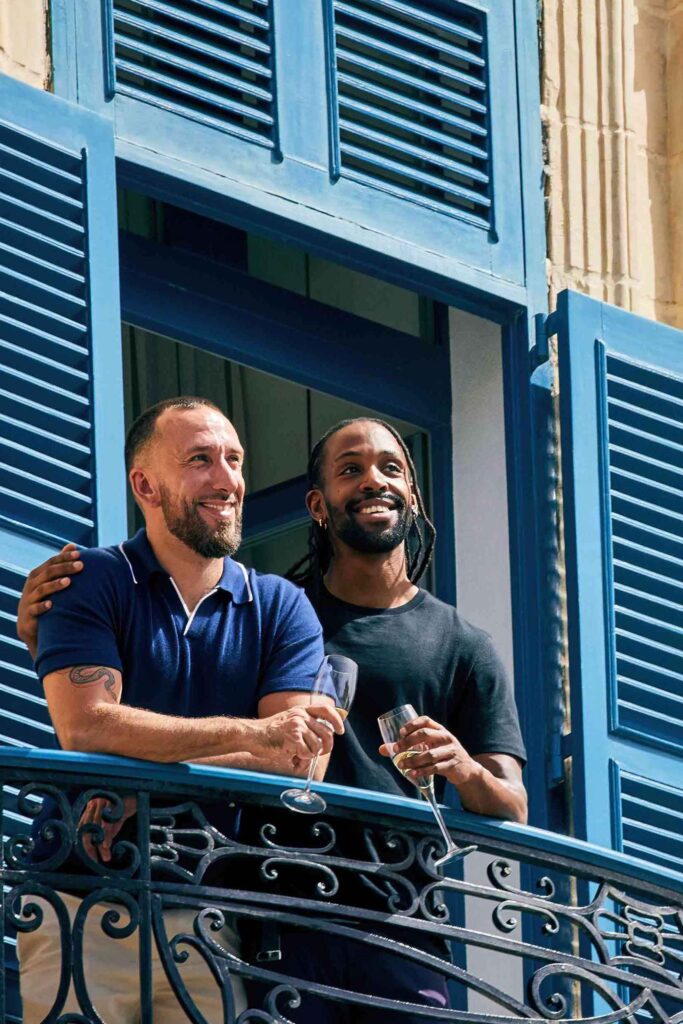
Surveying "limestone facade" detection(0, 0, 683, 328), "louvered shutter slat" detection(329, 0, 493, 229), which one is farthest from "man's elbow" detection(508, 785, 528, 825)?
"limestone facade" detection(0, 0, 683, 328)

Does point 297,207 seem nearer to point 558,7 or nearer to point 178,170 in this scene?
point 178,170

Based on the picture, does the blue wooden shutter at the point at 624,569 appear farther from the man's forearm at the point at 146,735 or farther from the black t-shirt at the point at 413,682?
the man's forearm at the point at 146,735

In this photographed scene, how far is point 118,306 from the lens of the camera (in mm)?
6992

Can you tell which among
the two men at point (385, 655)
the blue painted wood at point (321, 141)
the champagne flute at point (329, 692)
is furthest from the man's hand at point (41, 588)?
the blue painted wood at point (321, 141)

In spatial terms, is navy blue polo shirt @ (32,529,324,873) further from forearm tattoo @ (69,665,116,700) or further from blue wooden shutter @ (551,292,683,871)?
blue wooden shutter @ (551,292,683,871)

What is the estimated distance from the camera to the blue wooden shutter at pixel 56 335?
676cm

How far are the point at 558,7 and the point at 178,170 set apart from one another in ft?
4.84

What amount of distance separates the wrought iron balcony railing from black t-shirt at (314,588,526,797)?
203 millimetres

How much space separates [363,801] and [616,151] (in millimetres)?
2851

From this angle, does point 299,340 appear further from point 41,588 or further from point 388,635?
point 41,588

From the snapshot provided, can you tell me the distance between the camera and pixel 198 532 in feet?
20.3

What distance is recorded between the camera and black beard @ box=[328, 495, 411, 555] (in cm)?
654

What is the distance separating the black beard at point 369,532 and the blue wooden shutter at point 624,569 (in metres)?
0.99

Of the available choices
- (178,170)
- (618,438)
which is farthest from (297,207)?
(618,438)
